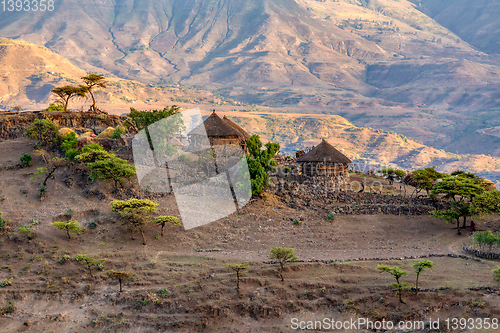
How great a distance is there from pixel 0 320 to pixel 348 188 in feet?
79.7

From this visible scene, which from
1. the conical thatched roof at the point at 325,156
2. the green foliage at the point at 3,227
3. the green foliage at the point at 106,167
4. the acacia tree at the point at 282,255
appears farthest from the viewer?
the conical thatched roof at the point at 325,156

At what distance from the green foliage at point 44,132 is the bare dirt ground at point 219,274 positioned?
781cm

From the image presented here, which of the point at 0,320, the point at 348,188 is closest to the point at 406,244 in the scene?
the point at 348,188

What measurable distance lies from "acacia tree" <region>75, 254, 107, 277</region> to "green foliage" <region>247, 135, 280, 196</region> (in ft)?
37.7

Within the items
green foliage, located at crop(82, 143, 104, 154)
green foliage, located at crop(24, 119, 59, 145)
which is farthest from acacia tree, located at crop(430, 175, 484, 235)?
green foliage, located at crop(24, 119, 59, 145)

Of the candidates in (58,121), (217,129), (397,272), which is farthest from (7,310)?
(58,121)

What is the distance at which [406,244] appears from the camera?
862 inches

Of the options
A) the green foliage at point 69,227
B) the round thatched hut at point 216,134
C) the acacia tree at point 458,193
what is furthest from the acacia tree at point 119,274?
the round thatched hut at point 216,134

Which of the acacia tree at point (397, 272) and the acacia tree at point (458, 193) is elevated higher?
the acacia tree at point (458, 193)

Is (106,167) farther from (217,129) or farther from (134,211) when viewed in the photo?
(217,129)

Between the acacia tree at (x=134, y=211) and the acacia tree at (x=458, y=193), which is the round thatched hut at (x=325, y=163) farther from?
the acacia tree at (x=134, y=211)

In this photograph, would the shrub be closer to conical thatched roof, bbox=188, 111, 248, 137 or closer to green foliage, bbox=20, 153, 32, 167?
green foliage, bbox=20, 153, 32, 167

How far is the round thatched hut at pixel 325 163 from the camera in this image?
102ft

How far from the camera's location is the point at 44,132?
31.5 meters
